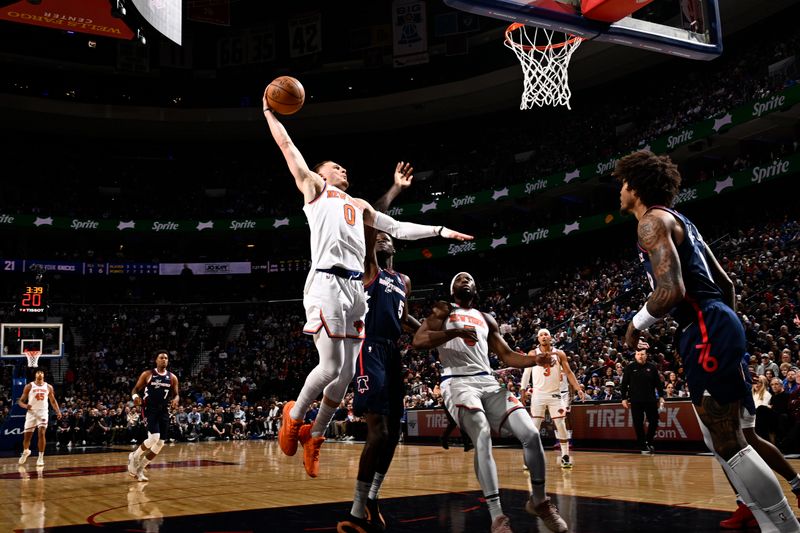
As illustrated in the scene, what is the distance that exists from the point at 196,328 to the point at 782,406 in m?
31.1

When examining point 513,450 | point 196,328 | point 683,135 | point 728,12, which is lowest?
point 513,450

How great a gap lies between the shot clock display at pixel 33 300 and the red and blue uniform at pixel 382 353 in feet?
63.4

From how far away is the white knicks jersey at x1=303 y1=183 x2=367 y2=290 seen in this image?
533 centimetres

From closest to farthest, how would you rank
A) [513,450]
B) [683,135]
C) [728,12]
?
[513,450], [683,135], [728,12]

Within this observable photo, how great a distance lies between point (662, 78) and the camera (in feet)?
109

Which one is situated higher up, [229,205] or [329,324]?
[229,205]

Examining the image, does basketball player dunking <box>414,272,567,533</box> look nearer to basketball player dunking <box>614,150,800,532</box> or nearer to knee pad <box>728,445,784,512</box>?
basketball player dunking <box>614,150,800,532</box>

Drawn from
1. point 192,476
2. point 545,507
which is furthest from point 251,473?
point 545,507

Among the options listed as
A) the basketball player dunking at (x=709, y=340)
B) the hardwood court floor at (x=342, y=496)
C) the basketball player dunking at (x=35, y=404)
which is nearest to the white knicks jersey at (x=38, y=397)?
the basketball player dunking at (x=35, y=404)

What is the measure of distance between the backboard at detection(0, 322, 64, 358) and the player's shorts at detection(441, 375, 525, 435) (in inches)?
785

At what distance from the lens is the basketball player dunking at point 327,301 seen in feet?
16.8

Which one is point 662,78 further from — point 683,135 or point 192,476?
point 192,476

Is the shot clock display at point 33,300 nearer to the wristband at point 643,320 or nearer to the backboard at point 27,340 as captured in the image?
the backboard at point 27,340

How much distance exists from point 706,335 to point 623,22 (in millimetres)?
3994
